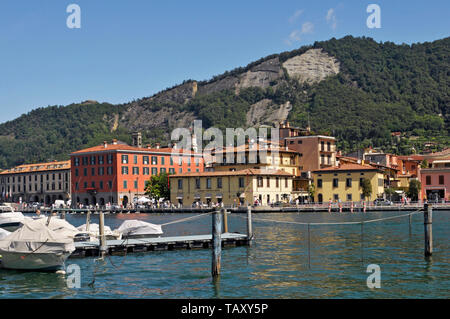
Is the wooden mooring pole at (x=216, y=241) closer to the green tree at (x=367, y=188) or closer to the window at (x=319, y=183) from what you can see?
the green tree at (x=367, y=188)

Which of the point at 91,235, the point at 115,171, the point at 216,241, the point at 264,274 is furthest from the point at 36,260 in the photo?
the point at 115,171

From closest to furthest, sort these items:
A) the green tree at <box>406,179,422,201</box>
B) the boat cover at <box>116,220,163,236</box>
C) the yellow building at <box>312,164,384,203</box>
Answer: the boat cover at <box>116,220,163,236</box> < the yellow building at <box>312,164,384,203</box> < the green tree at <box>406,179,422,201</box>

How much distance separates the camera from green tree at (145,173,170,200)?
108 metres

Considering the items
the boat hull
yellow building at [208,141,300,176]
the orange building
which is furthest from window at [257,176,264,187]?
the boat hull

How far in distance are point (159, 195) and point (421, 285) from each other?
277 ft

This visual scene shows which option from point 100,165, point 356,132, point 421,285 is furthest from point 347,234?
point 356,132

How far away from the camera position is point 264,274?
29266mm

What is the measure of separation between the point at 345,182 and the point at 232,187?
17712 mm

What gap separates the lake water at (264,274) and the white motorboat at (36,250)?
0.54 meters

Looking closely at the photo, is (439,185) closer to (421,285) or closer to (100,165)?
(100,165)

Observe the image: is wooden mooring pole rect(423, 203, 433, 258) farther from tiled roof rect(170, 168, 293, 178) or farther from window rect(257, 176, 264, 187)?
window rect(257, 176, 264, 187)

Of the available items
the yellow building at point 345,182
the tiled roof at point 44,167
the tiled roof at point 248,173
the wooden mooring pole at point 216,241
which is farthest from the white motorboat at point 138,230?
the tiled roof at point 44,167

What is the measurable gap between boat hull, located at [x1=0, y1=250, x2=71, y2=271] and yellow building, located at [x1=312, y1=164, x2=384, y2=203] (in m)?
72.7

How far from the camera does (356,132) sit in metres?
187
